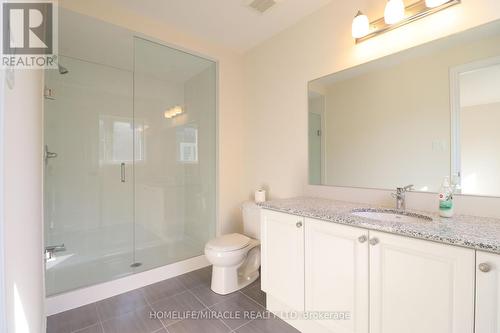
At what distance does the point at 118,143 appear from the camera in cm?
274

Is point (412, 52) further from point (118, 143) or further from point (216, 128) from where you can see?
point (118, 143)

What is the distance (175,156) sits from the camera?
9.59 feet

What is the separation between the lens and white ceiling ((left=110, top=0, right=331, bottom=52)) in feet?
6.31

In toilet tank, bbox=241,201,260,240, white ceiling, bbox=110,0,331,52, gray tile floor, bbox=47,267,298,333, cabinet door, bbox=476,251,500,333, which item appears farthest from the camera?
toilet tank, bbox=241,201,260,240

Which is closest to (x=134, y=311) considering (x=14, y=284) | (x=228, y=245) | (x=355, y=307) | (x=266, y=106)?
(x=228, y=245)

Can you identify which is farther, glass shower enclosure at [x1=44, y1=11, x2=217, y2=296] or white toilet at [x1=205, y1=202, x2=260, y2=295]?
glass shower enclosure at [x1=44, y1=11, x2=217, y2=296]

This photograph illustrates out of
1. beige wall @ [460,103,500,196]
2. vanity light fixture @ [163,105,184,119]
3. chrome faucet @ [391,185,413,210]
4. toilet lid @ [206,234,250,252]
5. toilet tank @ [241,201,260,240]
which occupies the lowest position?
toilet lid @ [206,234,250,252]

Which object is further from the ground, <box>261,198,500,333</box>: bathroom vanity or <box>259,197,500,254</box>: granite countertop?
<box>259,197,500,254</box>: granite countertop

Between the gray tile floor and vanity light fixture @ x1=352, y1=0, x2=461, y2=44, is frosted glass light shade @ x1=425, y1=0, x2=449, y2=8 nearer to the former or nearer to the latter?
vanity light fixture @ x1=352, y1=0, x2=461, y2=44

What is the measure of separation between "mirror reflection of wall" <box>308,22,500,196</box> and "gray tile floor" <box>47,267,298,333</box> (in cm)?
117

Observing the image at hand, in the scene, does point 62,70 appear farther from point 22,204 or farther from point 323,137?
point 323,137

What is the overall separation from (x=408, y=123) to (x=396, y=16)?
691 mm

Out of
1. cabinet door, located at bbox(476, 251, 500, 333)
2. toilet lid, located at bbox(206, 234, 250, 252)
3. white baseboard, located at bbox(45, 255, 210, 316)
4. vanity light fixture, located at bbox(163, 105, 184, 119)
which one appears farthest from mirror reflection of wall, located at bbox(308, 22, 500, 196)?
vanity light fixture, located at bbox(163, 105, 184, 119)

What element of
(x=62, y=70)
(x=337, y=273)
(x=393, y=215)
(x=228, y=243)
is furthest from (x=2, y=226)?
(x=62, y=70)
